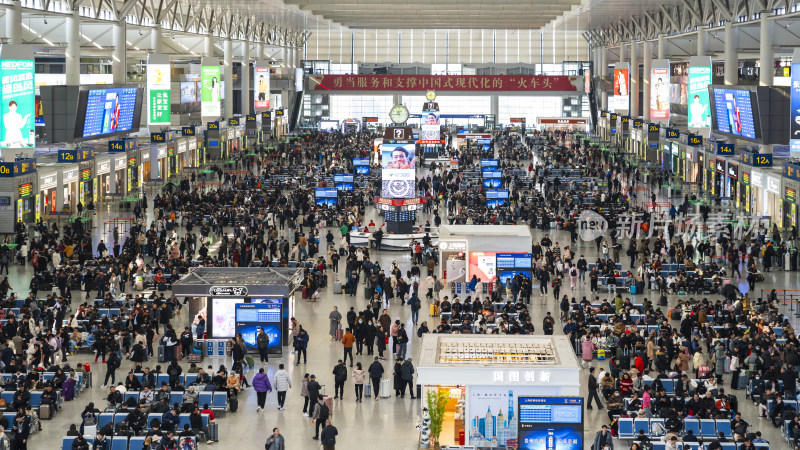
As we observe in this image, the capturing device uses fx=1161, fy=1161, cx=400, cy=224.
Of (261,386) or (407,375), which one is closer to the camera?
(261,386)

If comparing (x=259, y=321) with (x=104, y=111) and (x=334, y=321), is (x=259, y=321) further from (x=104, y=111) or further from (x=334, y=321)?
(x=104, y=111)

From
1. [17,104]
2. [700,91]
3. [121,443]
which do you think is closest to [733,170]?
[700,91]

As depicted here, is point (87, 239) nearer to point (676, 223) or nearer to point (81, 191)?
point (81, 191)

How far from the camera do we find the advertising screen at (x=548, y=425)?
17.3 metres

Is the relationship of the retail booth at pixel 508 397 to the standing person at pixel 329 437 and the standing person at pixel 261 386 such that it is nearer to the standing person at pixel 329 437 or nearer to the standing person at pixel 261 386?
the standing person at pixel 329 437

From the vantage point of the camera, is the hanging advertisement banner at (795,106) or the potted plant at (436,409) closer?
the potted plant at (436,409)

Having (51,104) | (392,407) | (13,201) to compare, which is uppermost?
(51,104)

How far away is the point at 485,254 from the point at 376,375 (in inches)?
458

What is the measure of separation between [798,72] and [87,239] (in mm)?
22650

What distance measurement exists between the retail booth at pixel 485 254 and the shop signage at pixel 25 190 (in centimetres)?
1456

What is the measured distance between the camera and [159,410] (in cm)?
1955

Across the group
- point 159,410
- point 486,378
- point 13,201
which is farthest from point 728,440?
point 13,201

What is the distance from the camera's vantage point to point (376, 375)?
2202 cm

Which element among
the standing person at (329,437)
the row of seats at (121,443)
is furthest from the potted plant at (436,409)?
the row of seats at (121,443)
